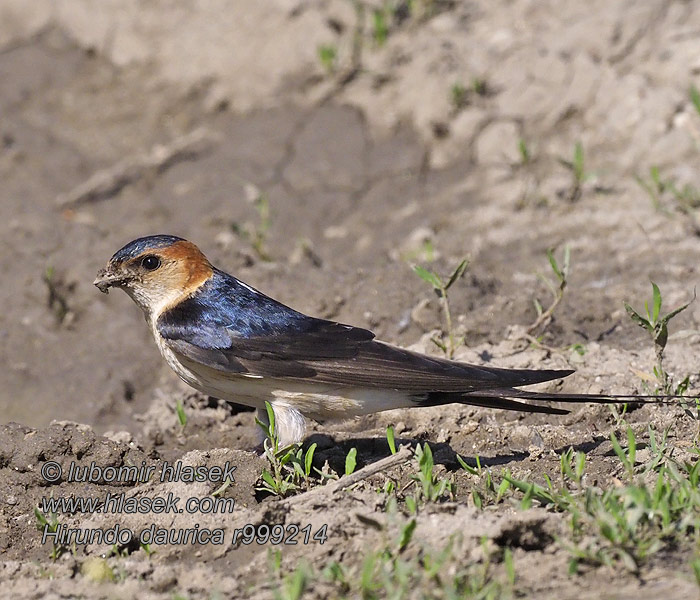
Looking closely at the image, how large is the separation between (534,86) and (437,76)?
0.62m

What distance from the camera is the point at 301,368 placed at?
153 inches

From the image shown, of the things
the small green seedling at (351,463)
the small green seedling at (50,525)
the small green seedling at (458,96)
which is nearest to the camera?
the small green seedling at (50,525)

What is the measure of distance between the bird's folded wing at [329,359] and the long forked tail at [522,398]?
0.25 feet

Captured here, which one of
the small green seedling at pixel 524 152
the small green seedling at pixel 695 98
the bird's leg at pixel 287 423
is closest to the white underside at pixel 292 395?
the bird's leg at pixel 287 423

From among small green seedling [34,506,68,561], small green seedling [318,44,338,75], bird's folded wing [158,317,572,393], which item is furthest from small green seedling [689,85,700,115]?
small green seedling [34,506,68,561]

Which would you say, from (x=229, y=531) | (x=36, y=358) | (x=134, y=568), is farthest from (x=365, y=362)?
(x=36, y=358)

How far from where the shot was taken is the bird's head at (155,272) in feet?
13.9

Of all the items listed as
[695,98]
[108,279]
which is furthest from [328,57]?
[108,279]

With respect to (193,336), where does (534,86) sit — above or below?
above

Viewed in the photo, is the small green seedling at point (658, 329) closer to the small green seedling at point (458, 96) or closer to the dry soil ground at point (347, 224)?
the dry soil ground at point (347, 224)

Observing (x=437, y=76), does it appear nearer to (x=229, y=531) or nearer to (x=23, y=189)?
(x=23, y=189)

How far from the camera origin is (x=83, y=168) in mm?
6758

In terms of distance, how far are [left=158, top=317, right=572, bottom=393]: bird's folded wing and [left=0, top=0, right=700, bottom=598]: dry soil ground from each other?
1.05 ft

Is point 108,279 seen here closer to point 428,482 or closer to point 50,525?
point 50,525
